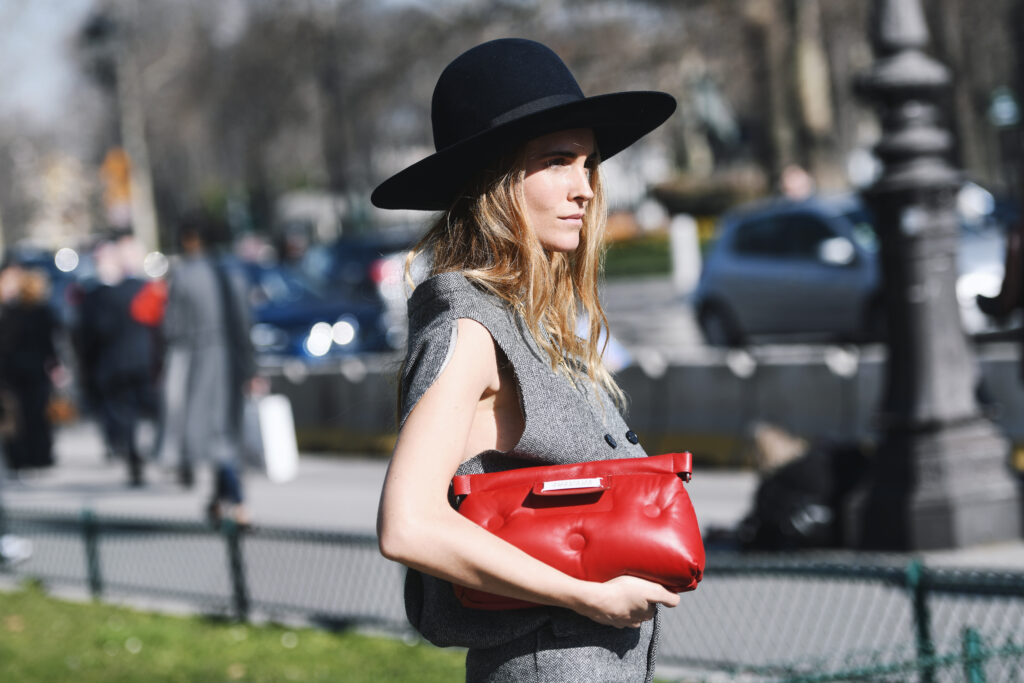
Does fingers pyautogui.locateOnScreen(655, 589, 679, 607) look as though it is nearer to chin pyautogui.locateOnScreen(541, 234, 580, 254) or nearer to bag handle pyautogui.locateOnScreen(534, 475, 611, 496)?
bag handle pyautogui.locateOnScreen(534, 475, 611, 496)

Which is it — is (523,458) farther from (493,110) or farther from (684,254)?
(684,254)

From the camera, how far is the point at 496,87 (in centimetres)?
217

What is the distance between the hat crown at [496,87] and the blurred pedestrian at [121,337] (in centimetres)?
1007

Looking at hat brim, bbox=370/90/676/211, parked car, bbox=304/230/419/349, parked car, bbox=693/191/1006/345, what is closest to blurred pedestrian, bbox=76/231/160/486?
parked car, bbox=693/191/1006/345

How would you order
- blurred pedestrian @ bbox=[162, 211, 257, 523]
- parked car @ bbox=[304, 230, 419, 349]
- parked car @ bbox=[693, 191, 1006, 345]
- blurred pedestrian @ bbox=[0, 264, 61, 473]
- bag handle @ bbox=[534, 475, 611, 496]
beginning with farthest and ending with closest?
parked car @ bbox=[304, 230, 419, 349], parked car @ bbox=[693, 191, 1006, 345], blurred pedestrian @ bbox=[0, 264, 61, 473], blurred pedestrian @ bbox=[162, 211, 257, 523], bag handle @ bbox=[534, 475, 611, 496]

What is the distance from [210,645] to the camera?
6.66 m

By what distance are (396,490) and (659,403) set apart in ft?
33.0

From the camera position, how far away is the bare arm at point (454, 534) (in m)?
1.94

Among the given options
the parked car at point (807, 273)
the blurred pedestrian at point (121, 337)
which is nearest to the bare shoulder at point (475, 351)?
the blurred pedestrian at point (121, 337)

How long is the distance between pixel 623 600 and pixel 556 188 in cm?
63

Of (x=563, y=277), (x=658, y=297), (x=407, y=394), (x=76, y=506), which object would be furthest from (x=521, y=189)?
(x=658, y=297)

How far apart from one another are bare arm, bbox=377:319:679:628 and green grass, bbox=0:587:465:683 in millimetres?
3778

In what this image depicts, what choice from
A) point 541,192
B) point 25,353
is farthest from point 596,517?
point 25,353

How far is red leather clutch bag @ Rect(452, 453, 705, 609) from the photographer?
1.99m
